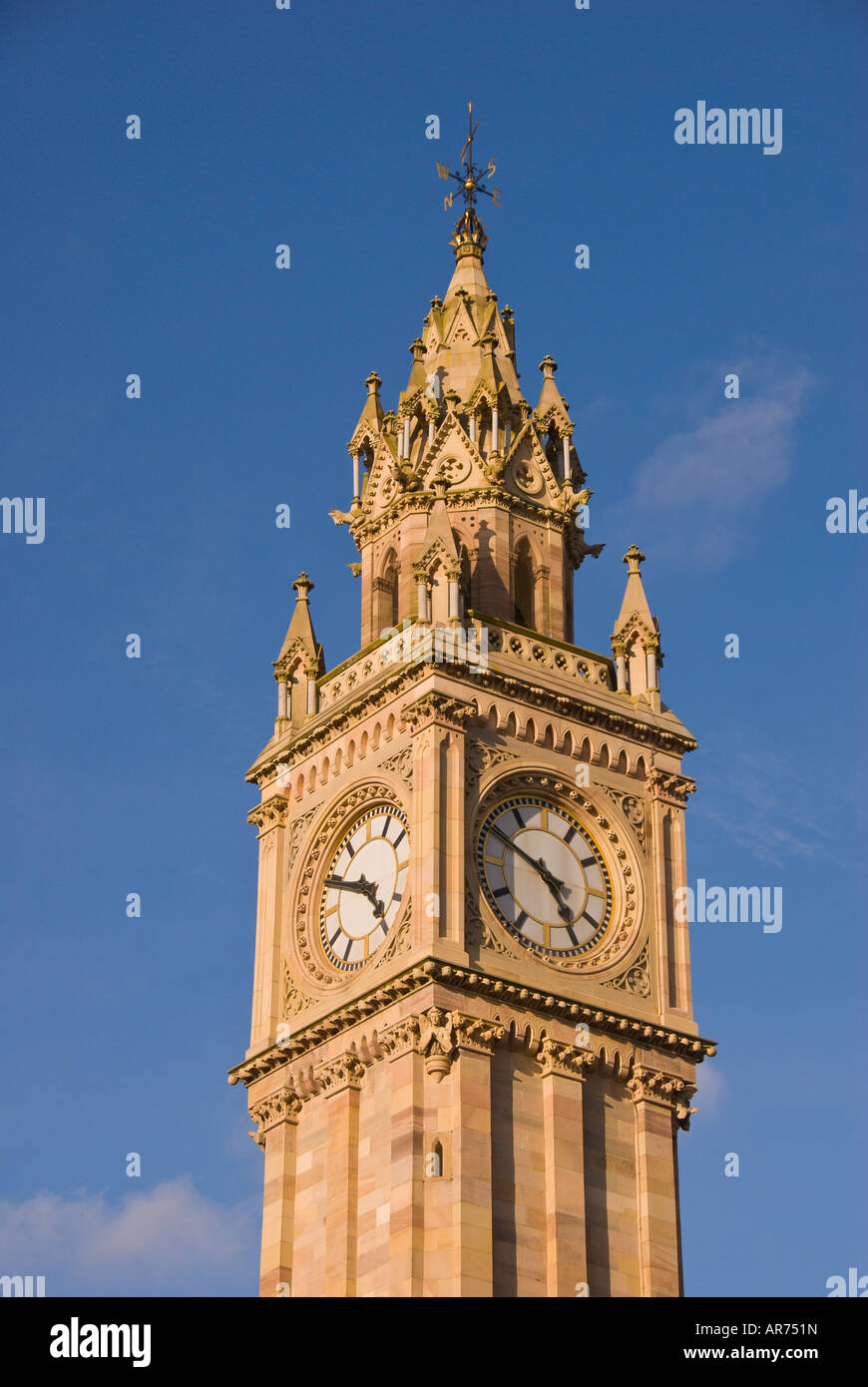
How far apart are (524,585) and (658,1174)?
48.4ft

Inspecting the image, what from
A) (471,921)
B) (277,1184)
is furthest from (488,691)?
(277,1184)

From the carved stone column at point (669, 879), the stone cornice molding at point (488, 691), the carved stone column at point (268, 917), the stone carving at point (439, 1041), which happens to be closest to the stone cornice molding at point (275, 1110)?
the carved stone column at point (268, 917)

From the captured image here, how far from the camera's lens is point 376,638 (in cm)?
6756

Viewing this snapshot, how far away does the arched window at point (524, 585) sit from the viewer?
68688mm

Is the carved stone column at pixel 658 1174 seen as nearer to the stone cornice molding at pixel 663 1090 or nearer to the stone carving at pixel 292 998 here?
the stone cornice molding at pixel 663 1090

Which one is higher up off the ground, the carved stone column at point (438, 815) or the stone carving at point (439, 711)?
the stone carving at point (439, 711)

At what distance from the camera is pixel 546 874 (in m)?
62.8

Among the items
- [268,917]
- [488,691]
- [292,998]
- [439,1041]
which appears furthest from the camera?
[268,917]

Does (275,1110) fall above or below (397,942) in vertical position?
below

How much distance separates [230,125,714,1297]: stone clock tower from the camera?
58.7m

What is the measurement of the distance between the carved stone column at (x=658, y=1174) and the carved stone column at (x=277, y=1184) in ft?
23.1

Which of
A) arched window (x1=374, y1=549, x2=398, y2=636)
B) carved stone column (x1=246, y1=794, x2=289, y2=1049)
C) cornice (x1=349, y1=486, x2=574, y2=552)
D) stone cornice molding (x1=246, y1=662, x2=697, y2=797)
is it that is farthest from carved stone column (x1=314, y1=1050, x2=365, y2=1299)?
cornice (x1=349, y1=486, x2=574, y2=552)

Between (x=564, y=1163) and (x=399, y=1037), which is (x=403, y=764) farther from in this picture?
(x=564, y=1163)
